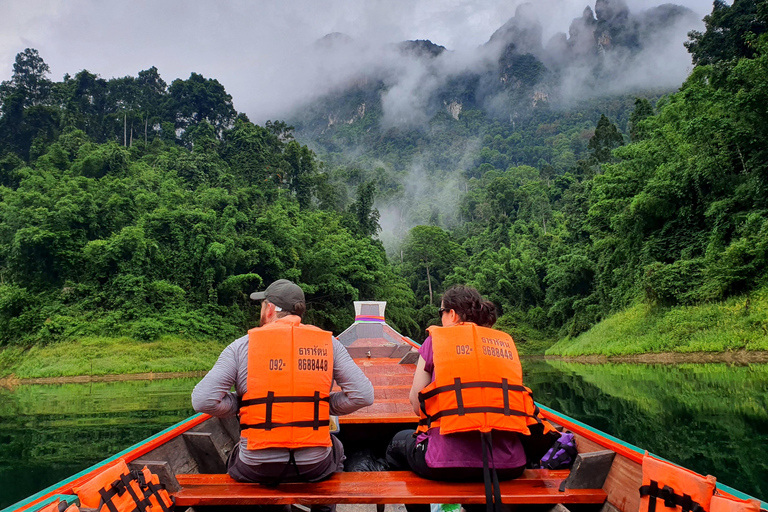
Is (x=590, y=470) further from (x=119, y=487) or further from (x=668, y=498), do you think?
(x=119, y=487)

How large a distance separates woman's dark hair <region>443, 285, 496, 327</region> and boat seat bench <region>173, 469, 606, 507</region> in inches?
26.7

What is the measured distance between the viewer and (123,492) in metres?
1.69

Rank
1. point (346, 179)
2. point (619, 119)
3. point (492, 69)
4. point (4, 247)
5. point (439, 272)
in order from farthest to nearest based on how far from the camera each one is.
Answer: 1. point (492, 69)
2. point (619, 119)
3. point (346, 179)
4. point (439, 272)
5. point (4, 247)

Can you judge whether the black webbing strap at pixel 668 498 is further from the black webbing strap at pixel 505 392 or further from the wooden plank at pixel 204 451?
the wooden plank at pixel 204 451

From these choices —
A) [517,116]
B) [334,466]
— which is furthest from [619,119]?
[334,466]

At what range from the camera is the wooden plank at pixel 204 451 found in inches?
102

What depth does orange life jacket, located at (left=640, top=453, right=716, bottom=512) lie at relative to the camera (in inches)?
56.4

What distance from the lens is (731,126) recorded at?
40.4 feet

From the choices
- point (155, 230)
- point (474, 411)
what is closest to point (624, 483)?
point (474, 411)

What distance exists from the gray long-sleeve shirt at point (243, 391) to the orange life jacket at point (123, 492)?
323 millimetres

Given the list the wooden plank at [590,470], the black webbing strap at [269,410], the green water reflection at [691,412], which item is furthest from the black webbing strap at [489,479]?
the green water reflection at [691,412]

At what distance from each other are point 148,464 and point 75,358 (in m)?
16.9

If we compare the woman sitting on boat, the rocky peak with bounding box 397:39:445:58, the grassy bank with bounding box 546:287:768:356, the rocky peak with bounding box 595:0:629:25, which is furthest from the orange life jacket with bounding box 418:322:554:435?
the rocky peak with bounding box 397:39:445:58

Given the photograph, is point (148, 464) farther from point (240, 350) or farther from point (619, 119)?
point (619, 119)
